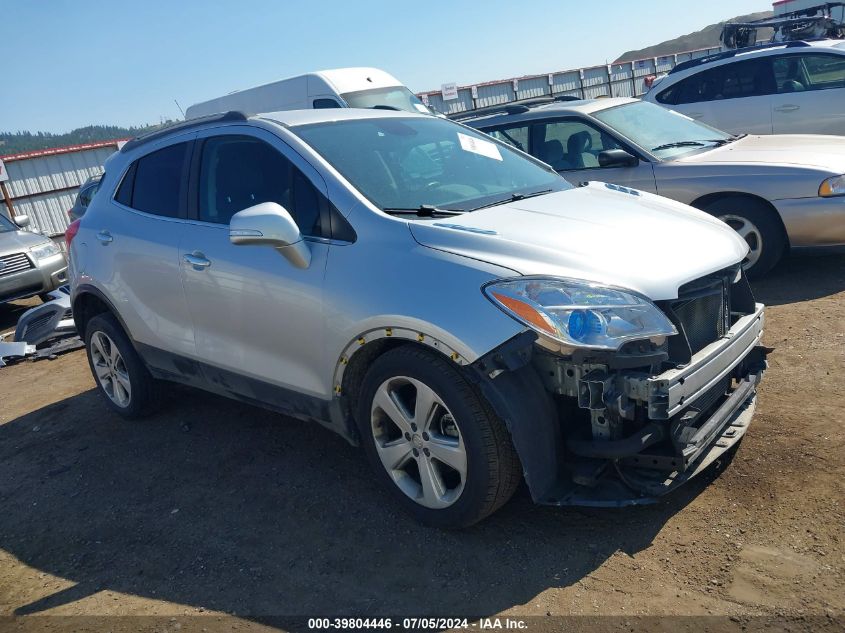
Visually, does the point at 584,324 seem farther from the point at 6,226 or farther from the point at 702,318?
the point at 6,226

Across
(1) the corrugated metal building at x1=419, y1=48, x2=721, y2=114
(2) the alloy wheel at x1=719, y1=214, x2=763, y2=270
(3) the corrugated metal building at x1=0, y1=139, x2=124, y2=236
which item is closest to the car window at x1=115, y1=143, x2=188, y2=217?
(2) the alloy wheel at x1=719, y1=214, x2=763, y2=270

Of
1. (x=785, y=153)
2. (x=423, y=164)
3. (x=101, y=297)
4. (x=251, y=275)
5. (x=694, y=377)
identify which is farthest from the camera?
(x=785, y=153)

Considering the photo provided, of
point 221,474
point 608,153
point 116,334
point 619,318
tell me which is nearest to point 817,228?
point 608,153

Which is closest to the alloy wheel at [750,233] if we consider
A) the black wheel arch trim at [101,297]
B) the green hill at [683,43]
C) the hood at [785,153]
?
the hood at [785,153]

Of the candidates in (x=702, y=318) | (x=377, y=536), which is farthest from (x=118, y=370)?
(x=702, y=318)

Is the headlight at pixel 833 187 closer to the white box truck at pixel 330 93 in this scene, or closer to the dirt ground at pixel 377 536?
the dirt ground at pixel 377 536

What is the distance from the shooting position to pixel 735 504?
11.1ft

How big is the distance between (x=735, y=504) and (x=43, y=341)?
25.7ft

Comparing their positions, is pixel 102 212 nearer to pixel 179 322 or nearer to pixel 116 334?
pixel 116 334

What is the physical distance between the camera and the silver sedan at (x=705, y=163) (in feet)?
20.3

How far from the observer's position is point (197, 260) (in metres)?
4.30

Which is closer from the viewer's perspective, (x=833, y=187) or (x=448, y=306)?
(x=448, y=306)

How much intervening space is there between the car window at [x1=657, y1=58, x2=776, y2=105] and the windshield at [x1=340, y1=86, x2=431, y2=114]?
3687 mm

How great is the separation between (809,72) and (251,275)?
8356mm
